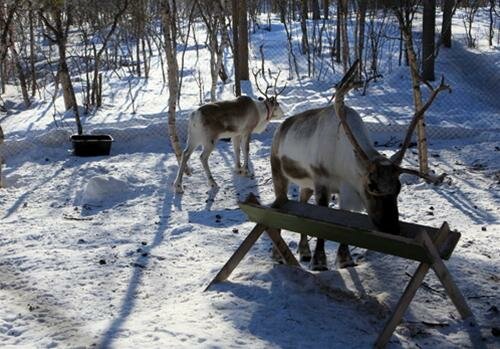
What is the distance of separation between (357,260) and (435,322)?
1.28m

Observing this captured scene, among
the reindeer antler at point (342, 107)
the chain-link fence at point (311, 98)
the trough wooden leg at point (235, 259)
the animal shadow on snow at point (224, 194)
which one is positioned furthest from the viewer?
the chain-link fence at point (311, 98)

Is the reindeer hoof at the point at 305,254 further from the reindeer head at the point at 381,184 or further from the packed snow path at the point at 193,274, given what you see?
the reindeer head at the point at 381,184

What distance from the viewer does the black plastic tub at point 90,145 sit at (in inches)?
388

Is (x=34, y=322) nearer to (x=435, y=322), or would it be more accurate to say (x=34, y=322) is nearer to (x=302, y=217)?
(x=302, y=217)

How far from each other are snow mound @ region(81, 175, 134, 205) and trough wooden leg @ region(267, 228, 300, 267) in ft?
12.3

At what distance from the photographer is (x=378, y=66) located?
672 inches

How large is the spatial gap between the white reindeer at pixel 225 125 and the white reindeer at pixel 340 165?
119 inches

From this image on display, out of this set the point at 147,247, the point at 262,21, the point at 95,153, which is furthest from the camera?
the point at 262,21

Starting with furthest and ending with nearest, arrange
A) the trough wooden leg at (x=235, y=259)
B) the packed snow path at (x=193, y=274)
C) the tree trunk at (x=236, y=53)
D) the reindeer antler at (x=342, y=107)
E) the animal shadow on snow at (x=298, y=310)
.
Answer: the tree trunk at (x=236, y=53), the trough wooden leg at (x=235, y=259), the reindeer antler at (x=342, y=107), the packed snow path at (x=193, y=274), the animal shadow on snow at (x=298, y=310)

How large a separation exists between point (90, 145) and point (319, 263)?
19.9 feet

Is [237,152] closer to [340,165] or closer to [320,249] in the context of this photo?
[320,249]

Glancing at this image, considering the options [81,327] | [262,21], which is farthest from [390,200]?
[262,21]

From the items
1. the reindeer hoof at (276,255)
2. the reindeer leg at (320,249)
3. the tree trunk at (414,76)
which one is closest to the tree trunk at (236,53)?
the tree trunk at (414,76)

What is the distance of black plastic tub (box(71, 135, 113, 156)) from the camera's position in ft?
32.3
